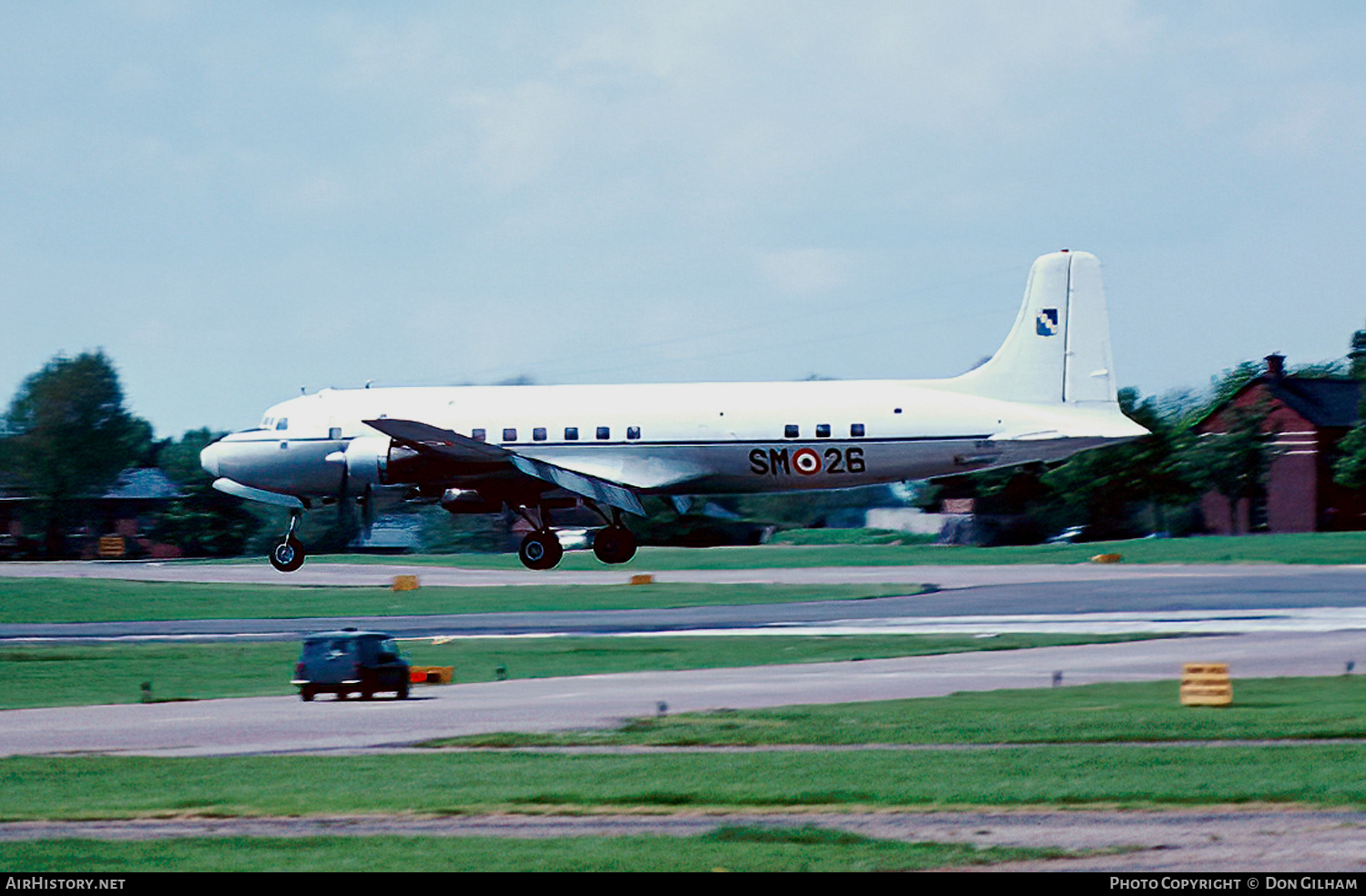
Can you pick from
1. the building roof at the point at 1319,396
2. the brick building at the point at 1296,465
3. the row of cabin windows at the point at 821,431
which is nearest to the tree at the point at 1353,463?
the brick building at the point at 1296,465

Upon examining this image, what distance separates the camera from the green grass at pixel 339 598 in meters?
65.5

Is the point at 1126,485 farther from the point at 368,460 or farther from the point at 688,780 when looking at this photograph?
the point at 688,780

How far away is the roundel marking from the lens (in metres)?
45.7

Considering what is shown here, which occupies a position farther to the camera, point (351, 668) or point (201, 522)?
point (201, 522)

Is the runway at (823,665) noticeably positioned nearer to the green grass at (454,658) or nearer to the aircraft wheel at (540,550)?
the green grass at (454,658)

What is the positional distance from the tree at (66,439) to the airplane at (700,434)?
60.6m

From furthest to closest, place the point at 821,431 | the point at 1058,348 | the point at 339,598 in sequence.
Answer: the point at 339,598, the point at 1058,348, the point at 821,431

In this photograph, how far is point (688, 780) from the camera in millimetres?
23453

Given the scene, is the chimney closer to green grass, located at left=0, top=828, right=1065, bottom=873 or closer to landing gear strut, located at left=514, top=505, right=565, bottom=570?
landing gear strut, located at left=514, top=505, right=565, bottom=570

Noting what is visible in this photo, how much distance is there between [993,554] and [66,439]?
62.6 meters

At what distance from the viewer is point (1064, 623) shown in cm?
5125

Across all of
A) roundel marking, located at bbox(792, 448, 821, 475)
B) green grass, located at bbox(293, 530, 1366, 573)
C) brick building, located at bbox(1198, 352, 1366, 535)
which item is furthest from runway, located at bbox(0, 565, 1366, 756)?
brick building, located at bbox(1198, 352, 1366, 535)

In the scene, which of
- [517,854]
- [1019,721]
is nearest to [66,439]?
[1019,721]
